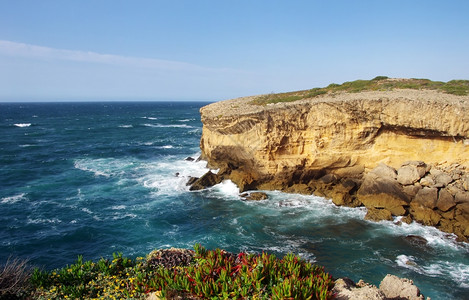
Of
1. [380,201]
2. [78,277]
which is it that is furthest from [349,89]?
[78,277]

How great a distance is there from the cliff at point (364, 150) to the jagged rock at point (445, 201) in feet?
0.20

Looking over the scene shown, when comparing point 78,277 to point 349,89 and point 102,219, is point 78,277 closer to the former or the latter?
point 102,219

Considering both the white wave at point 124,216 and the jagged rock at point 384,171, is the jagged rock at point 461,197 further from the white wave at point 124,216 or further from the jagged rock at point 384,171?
the white wave at point 124,216

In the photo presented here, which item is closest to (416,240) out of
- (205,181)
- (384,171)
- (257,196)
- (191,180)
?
(384,171)

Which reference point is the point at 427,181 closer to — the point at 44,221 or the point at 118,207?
the point at 118,207

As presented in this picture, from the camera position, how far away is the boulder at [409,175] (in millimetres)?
25084

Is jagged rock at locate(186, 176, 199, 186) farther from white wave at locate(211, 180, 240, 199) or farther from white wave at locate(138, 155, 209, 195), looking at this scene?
white wave at locate(211, 180, 240, 199)

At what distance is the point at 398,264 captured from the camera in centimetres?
1920

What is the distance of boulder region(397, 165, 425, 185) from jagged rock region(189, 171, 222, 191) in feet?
52.8

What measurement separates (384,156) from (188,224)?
1641cm

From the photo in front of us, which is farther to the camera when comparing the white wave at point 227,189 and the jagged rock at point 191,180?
the jagged rock at point 191,180

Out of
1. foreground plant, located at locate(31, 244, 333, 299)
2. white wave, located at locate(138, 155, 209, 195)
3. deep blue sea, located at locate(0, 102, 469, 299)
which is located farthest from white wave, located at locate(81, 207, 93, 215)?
foreground plant, located at locate(31, 244, 333, 299)

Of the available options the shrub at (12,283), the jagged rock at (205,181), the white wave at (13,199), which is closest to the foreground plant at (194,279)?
the shrub at (12,283)

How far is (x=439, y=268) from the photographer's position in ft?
61.8
